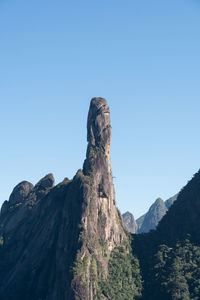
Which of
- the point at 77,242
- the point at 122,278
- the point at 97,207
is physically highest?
the point at 97,207

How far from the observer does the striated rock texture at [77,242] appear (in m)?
137

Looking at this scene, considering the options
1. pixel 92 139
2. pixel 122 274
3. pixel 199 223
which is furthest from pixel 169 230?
pixel 92 139

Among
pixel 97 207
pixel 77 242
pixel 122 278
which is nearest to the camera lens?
pixel 77 242

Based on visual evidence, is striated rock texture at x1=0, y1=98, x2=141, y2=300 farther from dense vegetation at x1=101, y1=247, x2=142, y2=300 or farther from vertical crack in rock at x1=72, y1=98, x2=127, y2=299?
dense vegetation at x1=101, y1=247, x2=142, y2=300

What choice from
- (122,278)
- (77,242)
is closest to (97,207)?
→ (77,242)

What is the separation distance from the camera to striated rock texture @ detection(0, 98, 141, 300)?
449 feet

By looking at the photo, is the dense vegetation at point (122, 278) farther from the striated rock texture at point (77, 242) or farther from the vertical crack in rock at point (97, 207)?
the vertical crack in rock at point (97, 207)

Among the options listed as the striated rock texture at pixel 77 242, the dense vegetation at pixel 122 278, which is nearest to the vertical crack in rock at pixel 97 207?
the striated rock texture at pixel 77 242

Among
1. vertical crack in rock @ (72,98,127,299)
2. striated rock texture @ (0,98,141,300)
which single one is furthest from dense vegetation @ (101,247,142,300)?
vertical crack in rock @ (72,98,127,299)

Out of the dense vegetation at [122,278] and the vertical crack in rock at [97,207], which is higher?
the vertical crack in rock at [97,207]

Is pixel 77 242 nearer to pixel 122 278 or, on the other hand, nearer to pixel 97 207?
pixel 97 207

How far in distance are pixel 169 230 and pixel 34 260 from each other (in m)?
37.7

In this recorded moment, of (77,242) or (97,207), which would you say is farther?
(97,207)

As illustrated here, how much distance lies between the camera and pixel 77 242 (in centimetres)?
13925
